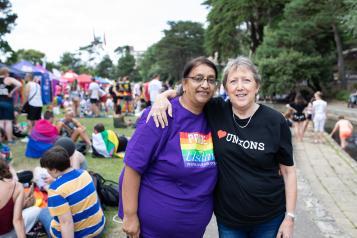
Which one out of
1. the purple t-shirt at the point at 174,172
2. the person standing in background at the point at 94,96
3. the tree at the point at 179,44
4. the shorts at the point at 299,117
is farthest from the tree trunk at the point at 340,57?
the tree at the point at 179,44

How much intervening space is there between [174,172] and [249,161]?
0.50 meters

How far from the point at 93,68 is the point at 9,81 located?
8602 centimetres

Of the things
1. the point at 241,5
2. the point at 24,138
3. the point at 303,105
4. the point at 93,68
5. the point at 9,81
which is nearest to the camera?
the point at 9,81

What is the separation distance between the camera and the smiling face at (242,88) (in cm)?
228

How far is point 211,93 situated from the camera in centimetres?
223

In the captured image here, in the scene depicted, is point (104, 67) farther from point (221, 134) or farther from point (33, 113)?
point (221, 134)

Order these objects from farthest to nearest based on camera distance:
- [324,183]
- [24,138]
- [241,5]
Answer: [241,5]
[24,138]
[324,183]

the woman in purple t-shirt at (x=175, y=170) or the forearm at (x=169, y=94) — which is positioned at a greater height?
the forearm at (x=169, y=94)

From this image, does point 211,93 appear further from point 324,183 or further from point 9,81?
point 9,81

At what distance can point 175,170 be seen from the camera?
2066 mm

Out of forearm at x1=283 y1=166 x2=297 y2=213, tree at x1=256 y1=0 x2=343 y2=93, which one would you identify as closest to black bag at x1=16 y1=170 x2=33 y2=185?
forearm at x1=283 y1=166 x2=297 y2=213

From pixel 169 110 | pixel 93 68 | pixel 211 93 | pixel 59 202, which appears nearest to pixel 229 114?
pixel 211 93

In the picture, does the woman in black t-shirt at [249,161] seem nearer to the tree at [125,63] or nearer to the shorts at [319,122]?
the shorts at [319,122]

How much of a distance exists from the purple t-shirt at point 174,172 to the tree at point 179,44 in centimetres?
7047
